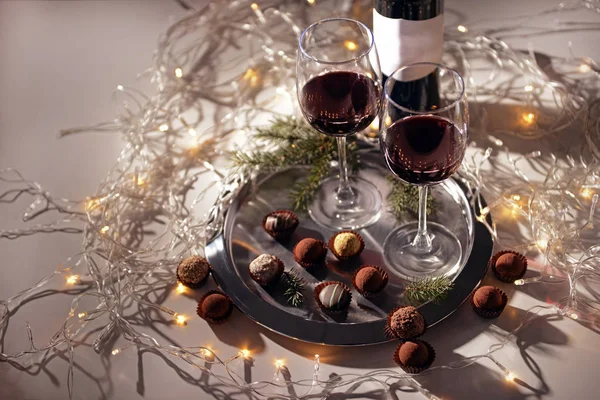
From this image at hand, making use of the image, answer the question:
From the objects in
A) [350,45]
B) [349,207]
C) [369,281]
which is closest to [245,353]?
[369,281]

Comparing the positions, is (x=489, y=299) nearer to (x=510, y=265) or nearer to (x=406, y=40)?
(x=510, y=265)

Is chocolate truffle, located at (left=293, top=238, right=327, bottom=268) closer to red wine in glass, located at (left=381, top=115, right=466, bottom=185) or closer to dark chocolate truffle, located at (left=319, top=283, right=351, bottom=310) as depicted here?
dark chocolate truffle, located at (left=319, top=283, right=351, bottom=310)

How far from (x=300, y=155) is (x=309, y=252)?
0.21m

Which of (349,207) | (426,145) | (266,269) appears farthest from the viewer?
(349,207)

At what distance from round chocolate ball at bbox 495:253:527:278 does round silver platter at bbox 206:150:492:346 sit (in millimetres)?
22

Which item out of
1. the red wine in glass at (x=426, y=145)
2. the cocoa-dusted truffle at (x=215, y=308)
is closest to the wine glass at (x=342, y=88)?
the red wine in glass at (x=426, y=145)

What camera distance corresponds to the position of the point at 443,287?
93 centimetres

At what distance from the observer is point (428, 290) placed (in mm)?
932

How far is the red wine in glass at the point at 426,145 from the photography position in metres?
0.86

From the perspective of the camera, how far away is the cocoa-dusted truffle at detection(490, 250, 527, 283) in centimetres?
94

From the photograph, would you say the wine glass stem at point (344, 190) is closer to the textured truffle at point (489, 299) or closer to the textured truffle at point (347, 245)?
the textured truffle at point (347, 245)

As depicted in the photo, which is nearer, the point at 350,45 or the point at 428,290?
the point at 428,290

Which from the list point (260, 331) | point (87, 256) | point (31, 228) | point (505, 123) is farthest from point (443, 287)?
point (31, 228)

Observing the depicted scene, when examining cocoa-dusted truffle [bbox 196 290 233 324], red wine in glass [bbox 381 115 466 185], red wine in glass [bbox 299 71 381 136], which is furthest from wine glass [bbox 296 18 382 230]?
cocoa-dusted truffle [bbox 196 290 233 324]
